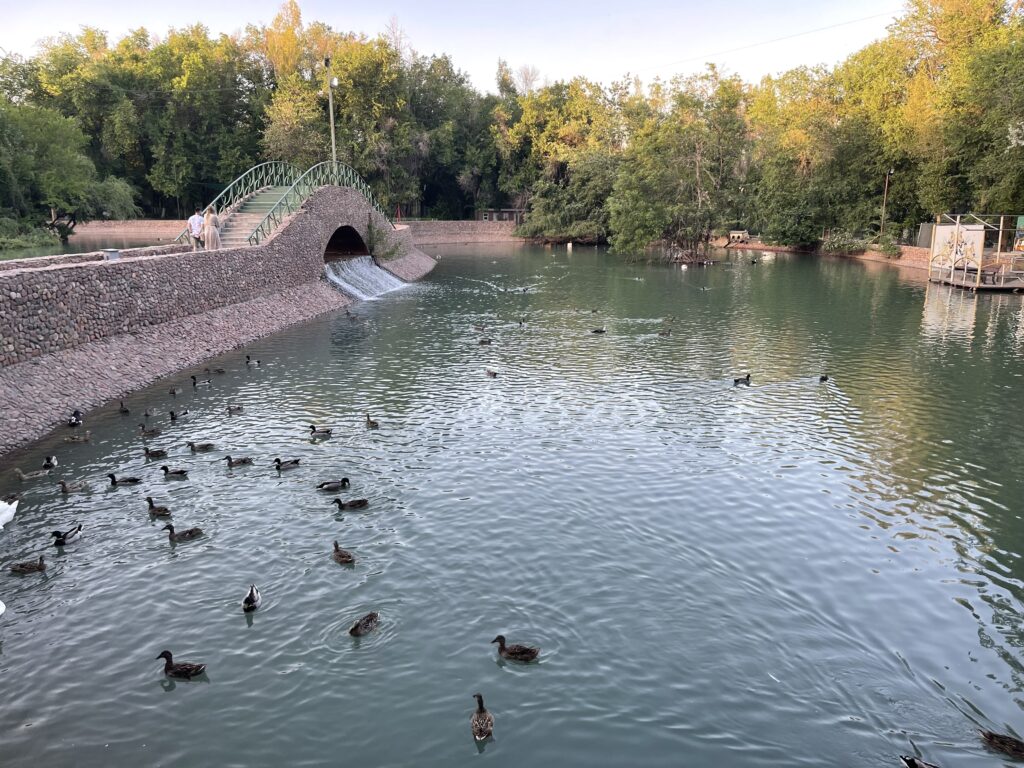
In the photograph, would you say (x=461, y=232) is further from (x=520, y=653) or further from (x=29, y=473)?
(x=520, y=653)

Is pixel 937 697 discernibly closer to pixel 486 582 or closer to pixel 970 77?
pixel 486 582

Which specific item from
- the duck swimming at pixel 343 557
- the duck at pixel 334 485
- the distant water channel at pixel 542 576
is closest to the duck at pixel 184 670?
the distant water channel at pixel 542 576

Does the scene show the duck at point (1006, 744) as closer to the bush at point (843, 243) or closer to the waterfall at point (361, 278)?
the waterfall at point (361, 278)

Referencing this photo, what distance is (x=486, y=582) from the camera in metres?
12.4

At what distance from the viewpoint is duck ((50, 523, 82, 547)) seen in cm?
1339

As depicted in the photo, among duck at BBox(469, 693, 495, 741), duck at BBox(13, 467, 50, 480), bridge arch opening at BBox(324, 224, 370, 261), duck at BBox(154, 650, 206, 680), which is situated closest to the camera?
duck at BBox(469, 693, 495, 741)

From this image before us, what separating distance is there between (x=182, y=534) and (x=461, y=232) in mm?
84602

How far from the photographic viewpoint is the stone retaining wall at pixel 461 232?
299 ft

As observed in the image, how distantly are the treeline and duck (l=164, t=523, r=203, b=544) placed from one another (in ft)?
163

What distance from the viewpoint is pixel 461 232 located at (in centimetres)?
9525

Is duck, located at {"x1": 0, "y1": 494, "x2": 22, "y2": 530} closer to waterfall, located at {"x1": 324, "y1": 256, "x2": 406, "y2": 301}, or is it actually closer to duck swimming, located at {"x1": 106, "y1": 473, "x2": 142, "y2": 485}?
duck swimming, located at {"x1": 106, "y1": 473, "x2": 142, "y2": 485}

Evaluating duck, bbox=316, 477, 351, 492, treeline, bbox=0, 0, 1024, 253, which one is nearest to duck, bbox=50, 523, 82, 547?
duck, bbox=316, 477, 351, 492

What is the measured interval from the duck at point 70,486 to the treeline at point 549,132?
151ft

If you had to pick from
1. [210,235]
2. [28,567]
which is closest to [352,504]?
[28,567]
